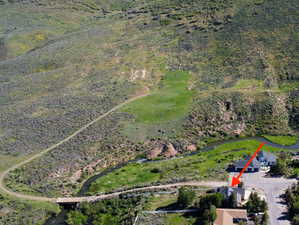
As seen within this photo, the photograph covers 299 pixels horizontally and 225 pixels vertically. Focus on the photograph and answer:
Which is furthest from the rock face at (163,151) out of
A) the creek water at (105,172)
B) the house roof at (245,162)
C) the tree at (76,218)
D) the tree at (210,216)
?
the tree at (210,216)

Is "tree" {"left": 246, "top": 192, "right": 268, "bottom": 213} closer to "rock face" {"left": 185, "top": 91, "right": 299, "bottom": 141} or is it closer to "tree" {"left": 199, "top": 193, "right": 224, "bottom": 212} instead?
"tree" {"left": 199, "top": 193, "right": 224, "bottom": 212}

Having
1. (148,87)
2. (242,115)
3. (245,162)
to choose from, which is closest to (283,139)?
(242,115)

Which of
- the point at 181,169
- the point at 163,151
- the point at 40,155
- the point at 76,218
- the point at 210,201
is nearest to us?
the point at 210,201

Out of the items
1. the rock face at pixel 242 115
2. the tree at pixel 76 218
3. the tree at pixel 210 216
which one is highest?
the rock face at pixel 242 115

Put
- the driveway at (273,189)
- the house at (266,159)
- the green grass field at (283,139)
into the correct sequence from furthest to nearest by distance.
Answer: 1. the green grass field at (283,139)
2. the house at (266,159)
3. the driveway at (273,189)

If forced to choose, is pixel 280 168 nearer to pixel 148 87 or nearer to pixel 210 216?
pixel 210 216

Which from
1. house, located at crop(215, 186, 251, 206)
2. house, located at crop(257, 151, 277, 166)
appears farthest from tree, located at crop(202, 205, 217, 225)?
house, located at crop(257, 151, 277, 166)

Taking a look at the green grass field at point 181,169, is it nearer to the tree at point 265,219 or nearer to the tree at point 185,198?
the tree at point 185,198

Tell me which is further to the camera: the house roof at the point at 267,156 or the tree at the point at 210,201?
the house roof at the point at 267,156
